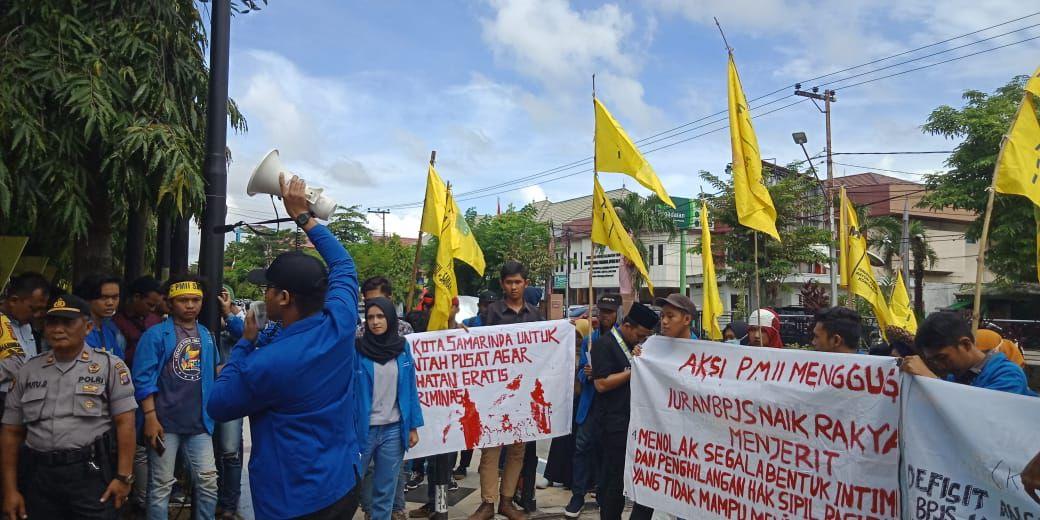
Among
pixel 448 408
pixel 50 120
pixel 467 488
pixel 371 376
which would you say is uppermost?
pixel 50 120

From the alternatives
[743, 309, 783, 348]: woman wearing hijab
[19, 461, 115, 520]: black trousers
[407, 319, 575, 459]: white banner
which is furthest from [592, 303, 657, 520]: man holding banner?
[19, 461, 115, 520]: black trousers

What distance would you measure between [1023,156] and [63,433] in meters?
5.67

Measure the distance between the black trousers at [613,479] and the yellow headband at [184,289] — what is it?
297cm

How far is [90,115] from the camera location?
16.5 ft

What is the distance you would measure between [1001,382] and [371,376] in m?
3.64

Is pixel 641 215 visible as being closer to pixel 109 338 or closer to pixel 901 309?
pixel 901 309

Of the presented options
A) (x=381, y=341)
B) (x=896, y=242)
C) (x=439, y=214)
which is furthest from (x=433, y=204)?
(x=896, y=242)

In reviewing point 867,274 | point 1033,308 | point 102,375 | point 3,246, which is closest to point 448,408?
point 102,375

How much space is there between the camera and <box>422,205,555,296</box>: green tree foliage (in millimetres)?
39750

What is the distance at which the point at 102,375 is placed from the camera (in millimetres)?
3906

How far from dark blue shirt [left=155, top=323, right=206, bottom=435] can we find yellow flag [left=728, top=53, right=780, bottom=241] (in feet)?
13.1

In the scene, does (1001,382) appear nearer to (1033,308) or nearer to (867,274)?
(867,274)

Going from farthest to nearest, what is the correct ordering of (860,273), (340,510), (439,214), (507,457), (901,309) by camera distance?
(901,309) → (860,273) → (439,214) → (507,457) → (340,510)

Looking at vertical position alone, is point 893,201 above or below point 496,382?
above
